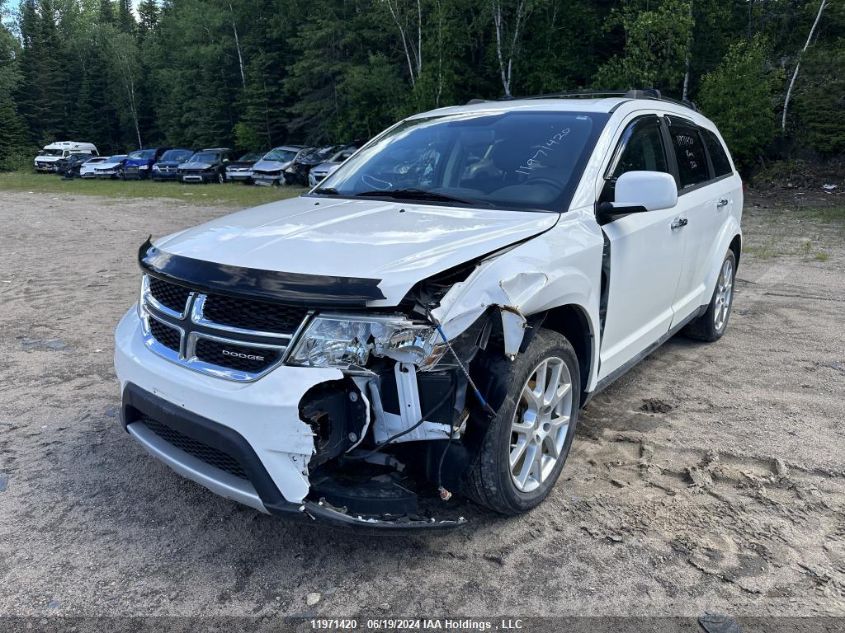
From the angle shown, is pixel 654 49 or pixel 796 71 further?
pixel 654 49

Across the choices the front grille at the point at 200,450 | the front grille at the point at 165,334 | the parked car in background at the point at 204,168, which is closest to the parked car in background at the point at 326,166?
the parked car in background at the point at 204,168

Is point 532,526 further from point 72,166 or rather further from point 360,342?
point 72,166

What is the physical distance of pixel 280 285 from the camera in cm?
242

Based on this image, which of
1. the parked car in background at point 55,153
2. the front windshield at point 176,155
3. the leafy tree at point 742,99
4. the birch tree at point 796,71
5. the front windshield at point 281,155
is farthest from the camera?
the parked car in background at point 55,153

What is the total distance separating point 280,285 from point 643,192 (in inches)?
72.3

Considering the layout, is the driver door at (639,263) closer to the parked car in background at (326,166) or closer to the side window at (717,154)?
the side window at (717,154)

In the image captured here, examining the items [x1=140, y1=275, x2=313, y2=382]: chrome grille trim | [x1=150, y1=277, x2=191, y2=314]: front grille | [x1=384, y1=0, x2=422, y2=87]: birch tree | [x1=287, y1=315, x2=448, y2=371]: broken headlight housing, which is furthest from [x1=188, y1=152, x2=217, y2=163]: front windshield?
[x1=287, y1=315, x2=448, y2=371]: broken headlight housing

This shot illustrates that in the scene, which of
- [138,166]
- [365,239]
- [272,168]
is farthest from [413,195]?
[138,166]

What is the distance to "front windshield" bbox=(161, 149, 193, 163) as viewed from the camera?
29.9 meters

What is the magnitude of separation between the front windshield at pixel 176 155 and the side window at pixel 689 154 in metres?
28.3

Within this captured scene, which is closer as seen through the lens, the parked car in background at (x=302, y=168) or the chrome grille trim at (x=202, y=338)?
the chrome grille trim at (x=202, y=338)

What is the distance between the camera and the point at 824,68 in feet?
62.0

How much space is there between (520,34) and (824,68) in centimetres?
1017

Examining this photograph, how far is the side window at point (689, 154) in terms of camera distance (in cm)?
447
